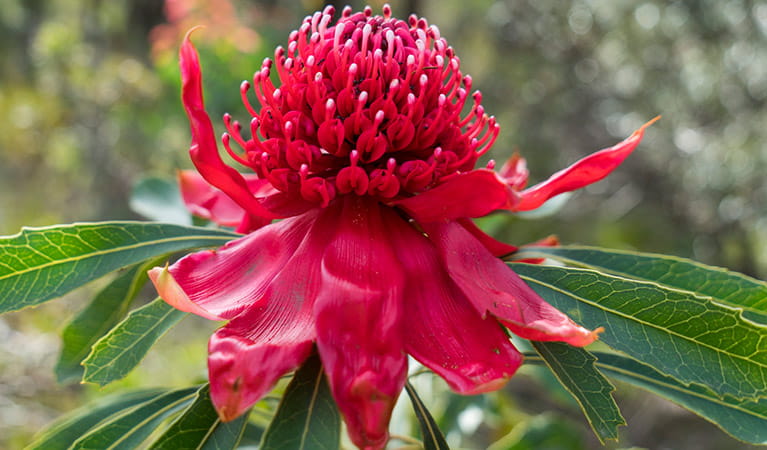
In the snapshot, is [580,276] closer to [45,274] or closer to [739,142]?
[45,274]

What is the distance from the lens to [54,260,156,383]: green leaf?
1143 millimetres

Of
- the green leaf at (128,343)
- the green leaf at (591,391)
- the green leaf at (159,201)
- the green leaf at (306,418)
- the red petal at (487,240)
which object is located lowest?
the green leaf at (591,391)

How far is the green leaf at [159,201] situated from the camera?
4.51 feet

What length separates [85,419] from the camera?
1128mm

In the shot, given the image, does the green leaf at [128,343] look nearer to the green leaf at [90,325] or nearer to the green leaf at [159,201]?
the green leaf at [90,325]

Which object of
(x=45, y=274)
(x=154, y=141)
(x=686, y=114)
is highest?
(x=154, y=141)

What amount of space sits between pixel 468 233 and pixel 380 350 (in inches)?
10.4

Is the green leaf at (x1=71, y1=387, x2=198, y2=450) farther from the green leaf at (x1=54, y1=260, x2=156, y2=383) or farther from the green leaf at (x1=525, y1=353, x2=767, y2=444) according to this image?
the green leaf at (x1=525, y1=353, x2=767, y2=444)

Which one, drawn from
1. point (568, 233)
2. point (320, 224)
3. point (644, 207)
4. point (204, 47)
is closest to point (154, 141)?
point (204, 47)

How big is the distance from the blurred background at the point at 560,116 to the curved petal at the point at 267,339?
2.60m

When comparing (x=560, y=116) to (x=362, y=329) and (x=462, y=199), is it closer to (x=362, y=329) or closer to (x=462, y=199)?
(x=462, y=199)

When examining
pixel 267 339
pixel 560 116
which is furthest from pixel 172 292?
pixel 560 116

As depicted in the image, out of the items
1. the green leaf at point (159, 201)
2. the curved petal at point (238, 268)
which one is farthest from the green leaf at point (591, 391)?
the green leaf at point (159, 201)

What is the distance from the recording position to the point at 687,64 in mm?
4906
